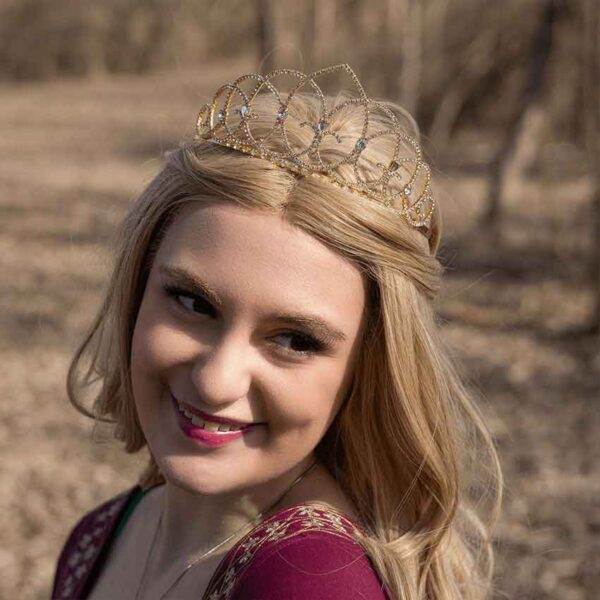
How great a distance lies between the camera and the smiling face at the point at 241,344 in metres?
1.50

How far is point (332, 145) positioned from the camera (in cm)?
164

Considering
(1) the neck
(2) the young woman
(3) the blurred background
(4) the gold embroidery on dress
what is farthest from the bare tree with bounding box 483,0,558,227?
(4) the gold embroidery on dress

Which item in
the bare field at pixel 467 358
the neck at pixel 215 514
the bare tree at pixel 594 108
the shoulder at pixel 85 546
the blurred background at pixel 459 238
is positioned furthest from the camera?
the bare tree at pixel 594 108

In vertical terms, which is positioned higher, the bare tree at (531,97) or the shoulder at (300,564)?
the shoulder at (300,564)

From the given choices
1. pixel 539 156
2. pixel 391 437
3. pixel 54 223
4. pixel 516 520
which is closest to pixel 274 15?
pixel 54 223

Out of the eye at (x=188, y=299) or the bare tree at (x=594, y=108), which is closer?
the eye at (x=188, y=299)

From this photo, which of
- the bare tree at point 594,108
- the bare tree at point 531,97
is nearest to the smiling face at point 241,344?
the bare tree at point 594,108

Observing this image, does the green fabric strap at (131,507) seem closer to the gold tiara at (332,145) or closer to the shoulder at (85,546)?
the shoulder at (85,546)

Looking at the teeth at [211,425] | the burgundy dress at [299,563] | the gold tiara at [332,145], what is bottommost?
the burgundy dress at [299,563]

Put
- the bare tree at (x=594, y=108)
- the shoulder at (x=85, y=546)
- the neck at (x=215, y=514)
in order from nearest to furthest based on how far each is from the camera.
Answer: the neck at (x=215, y=514)
the shoulder at (x=85, y=546)
the bare tree at (x=594, y=108)

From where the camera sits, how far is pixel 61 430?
561 centimetres

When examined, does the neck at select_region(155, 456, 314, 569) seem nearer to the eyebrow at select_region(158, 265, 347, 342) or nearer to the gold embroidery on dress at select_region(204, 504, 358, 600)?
the gold embroidery on dress at select_region(204, 504, 358, 600)

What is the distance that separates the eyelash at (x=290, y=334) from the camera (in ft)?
5.05

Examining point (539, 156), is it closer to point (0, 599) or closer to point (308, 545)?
point (0, 599)
